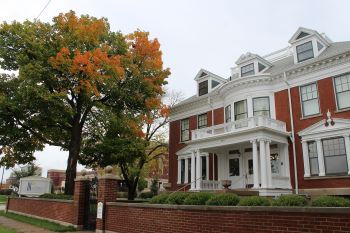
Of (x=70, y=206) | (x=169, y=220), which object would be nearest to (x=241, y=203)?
(x=169, y=220)

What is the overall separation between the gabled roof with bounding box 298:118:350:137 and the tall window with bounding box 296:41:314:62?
4.92 meters

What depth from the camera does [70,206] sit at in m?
15.8

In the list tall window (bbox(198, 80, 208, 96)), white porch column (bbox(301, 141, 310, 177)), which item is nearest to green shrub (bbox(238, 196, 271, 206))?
white porch column (bbox(301, 141, 310, 177))

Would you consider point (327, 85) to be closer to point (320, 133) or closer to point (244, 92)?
point (320, 133)

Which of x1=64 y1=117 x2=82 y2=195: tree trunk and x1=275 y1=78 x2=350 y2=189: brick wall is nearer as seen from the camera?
x1=275 y1=78 x2=350 y2=189: brick wall

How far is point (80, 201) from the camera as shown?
591 inches

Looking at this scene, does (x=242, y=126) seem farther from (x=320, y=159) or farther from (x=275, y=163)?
(x=320, y=159)

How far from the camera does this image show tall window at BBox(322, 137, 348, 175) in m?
18.0

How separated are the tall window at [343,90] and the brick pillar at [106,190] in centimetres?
1359

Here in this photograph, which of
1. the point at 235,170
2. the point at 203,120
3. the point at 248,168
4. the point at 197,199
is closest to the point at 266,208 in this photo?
the point at 197,199

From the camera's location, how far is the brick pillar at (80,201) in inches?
588

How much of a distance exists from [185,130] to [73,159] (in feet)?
33.4

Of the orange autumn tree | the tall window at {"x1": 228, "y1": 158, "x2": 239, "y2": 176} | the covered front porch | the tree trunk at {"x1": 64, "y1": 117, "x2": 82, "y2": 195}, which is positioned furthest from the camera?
the tall window at {"x1": 228, "y1": 158, "x2": 239, "y2": 176}

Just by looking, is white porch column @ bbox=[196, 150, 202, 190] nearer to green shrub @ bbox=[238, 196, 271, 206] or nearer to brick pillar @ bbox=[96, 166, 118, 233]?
brick pillar @ bbox=[96, 166, 118, 233]
